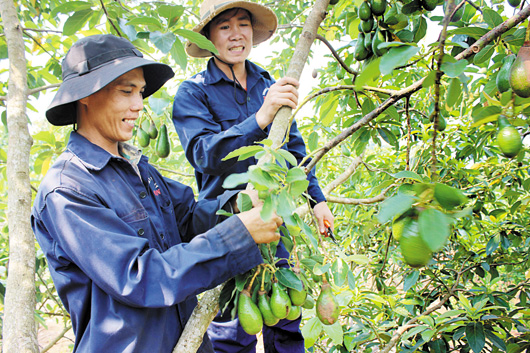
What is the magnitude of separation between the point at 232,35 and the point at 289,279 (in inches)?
51.6

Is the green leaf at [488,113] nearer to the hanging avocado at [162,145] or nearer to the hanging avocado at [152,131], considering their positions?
the hanging avocado at [162,145]

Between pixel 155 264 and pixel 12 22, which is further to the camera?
pixel 12 22

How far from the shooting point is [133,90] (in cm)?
140

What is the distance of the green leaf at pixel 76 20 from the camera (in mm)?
1707

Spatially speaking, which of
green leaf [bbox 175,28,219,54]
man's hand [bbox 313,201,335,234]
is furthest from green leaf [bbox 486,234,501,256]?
green leaf [bbox 175,28,219,54]

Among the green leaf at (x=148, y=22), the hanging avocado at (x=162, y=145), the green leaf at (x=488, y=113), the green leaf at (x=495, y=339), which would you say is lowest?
the green leaf at (x=495, y=339)

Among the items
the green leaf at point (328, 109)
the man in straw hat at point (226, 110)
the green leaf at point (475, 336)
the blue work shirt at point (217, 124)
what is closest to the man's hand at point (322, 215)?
the man in straw hat at point (226, 110)

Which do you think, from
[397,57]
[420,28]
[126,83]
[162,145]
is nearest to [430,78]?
[397,57]

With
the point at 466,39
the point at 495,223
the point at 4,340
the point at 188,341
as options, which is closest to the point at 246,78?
the point at 466,39

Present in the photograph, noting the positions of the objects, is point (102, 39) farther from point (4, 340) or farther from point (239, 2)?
point (4, 340)

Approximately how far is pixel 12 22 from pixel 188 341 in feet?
5.73

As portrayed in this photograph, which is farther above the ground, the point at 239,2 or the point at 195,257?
the point at 239,2

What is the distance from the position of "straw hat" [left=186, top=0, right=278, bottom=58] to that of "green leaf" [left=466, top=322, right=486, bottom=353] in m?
1.83

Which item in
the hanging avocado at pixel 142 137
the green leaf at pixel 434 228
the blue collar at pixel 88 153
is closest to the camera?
the green leaf at pixel 434 228
